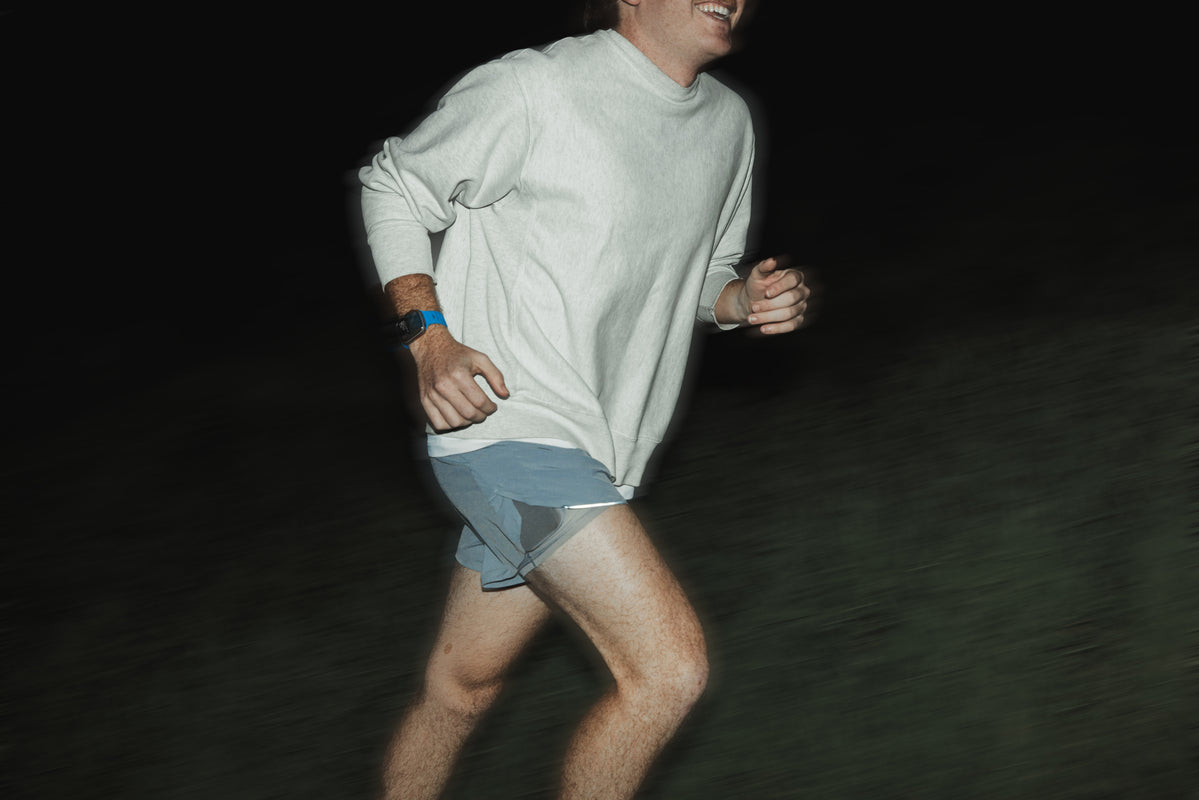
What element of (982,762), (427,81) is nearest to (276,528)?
(982,762)

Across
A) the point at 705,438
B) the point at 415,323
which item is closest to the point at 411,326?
the point at 415,323

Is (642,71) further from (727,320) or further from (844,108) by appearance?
(844,108)

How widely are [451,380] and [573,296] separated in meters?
0.28

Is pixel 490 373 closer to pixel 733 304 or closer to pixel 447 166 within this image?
pixel 447 166

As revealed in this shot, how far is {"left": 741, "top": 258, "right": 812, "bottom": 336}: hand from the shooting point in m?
2.37

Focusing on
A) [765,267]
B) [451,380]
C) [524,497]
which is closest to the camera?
[451,380]

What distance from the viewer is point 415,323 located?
2111 mm

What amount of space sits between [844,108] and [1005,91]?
1441mm

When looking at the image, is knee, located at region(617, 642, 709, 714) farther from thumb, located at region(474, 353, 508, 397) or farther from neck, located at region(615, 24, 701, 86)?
neck, located at region(615, 24, 701, 86)

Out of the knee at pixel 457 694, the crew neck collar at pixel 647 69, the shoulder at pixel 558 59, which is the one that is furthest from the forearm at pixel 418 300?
the knee at pixel 457 694

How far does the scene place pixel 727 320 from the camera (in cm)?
253

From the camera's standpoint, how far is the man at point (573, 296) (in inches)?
82.6

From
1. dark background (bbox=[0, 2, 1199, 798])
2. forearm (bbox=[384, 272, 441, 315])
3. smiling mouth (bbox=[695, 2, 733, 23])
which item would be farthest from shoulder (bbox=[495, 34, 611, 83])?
dark background (bbox=[0, 2, 1199, 798])

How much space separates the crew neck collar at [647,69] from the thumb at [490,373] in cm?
57
